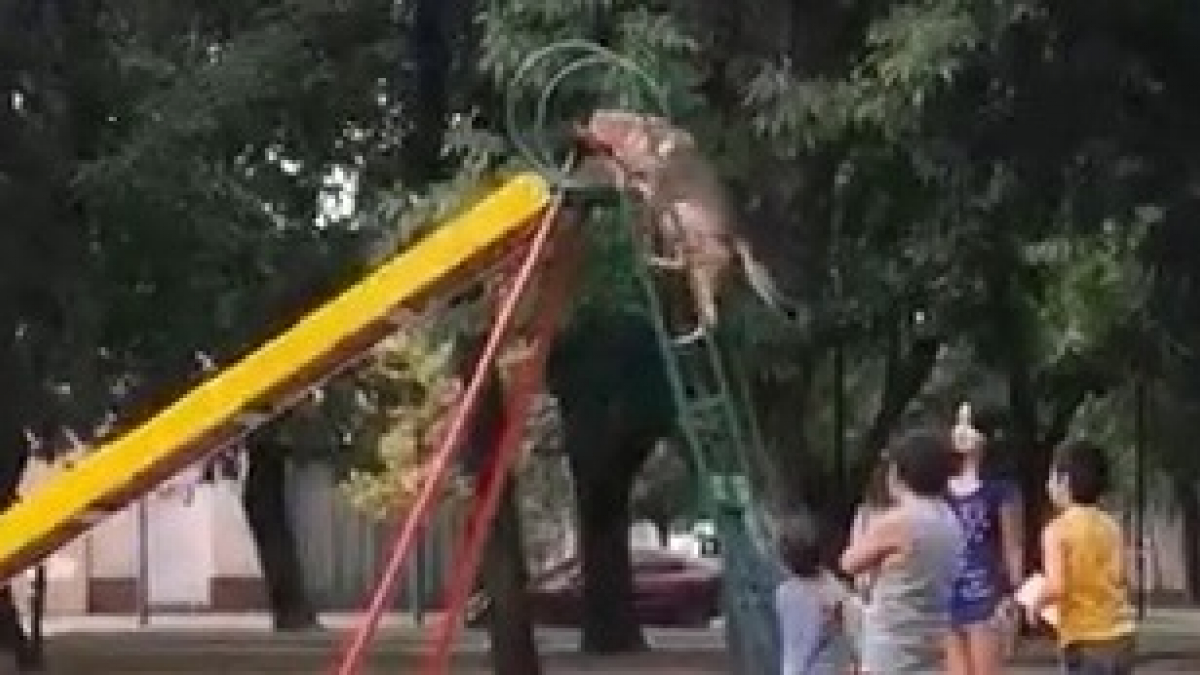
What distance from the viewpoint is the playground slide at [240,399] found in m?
9.07

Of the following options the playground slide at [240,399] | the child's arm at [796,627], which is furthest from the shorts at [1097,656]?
the playground slide at [240,399]

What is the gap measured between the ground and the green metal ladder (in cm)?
1527

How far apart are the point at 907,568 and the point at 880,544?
0.44 ft

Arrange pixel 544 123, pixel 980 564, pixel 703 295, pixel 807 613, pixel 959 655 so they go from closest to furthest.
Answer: pixel 703 295 < pixel 544 123 < pixel 807 613 < pixel 959 655 < pixel 980 564

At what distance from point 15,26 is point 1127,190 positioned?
896 centimetres

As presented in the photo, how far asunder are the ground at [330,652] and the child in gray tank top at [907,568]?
14879mm

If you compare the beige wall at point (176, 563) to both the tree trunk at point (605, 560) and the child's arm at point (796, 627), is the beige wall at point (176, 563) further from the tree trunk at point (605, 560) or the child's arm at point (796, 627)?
the child's arm at point (796, 627)

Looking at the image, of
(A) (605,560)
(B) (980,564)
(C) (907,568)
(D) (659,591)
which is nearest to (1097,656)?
(B) (980,564)

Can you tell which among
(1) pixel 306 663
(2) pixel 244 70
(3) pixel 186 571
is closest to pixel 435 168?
(2) pixel 244 70

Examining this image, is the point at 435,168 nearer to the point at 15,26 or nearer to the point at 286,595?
the point at 15,26

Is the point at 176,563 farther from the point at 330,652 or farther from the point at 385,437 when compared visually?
the point at 330,652

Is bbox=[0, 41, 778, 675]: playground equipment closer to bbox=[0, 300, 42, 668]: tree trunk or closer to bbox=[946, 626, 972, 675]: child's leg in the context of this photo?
bbox=[946, 626, 972, 675]: child's leg

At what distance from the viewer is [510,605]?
79.5 feet

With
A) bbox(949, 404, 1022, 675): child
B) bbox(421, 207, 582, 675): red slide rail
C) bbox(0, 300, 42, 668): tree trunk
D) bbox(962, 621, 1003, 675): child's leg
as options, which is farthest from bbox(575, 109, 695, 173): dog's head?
bbox(0, 300, 42, 668): tree trunk
